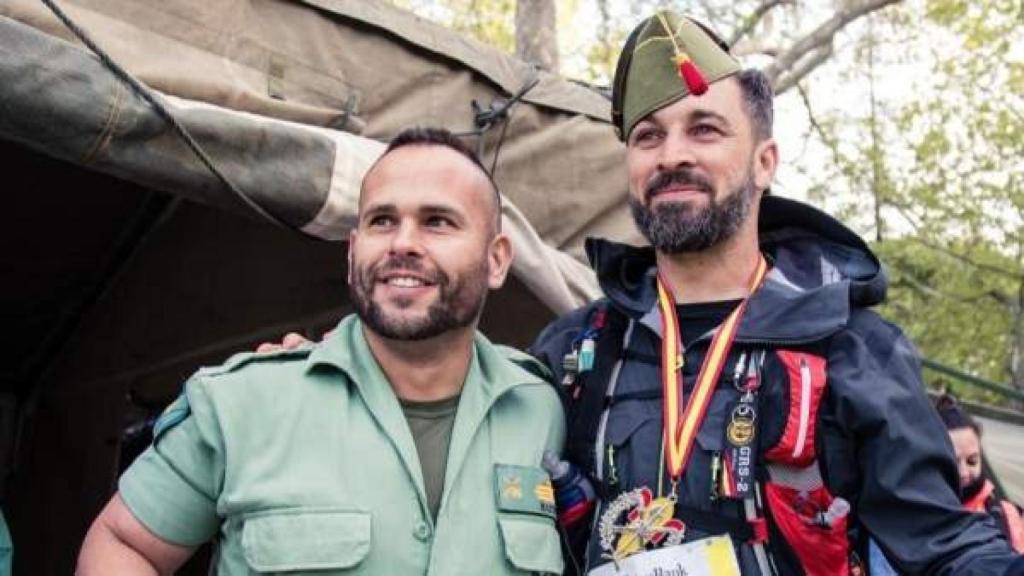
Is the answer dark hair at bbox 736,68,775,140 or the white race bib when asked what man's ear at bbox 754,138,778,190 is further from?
the white race bib

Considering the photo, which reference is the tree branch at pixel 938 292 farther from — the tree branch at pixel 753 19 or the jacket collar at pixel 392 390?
the jacket collar at pixel 392 390

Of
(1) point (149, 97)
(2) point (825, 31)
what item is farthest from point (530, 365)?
(2) point (825, 31)

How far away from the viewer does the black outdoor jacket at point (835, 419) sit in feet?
6.75

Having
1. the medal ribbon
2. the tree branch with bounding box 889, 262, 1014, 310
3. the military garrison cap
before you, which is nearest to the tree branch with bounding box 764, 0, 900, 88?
the tree branch with bounding box 889, 262, 1014, 310

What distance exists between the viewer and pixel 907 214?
1658 cm

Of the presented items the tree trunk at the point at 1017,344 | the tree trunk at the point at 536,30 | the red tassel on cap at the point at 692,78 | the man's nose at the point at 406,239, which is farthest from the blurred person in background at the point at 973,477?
the tree trunk at the point at 1017,344

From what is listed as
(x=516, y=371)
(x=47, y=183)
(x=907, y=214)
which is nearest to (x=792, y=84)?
(x=907, y=214)

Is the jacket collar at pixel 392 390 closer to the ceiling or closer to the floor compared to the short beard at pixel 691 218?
closer to the floor

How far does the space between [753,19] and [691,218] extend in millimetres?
10352

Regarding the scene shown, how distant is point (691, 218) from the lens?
7.66ft

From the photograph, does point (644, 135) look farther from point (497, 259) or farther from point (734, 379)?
point (734, 379)

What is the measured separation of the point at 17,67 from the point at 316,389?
811 millimetres

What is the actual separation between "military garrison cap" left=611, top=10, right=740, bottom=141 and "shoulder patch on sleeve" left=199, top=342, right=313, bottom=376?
0.85 metres

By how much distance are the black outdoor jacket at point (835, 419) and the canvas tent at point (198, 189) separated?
2.82 feet
